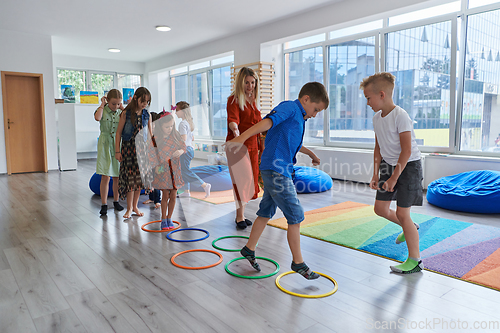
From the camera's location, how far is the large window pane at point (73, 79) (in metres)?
10.4

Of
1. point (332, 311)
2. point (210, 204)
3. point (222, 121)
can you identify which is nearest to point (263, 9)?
point (210, 204)

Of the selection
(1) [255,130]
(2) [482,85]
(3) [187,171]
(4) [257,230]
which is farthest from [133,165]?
(2) [482,85]

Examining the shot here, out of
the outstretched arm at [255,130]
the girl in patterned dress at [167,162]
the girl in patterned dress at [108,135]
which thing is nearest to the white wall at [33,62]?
the girl in patterned dress at [108,135]

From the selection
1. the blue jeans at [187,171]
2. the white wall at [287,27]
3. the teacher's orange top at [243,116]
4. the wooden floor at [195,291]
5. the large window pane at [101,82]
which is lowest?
the wooden floor at [195,291]

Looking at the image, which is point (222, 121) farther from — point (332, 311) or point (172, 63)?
point (332, 311)

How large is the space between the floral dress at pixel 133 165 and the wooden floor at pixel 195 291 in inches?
18.9

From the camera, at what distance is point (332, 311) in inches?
73.3

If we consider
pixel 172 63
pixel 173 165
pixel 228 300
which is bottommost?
pixel 228 300

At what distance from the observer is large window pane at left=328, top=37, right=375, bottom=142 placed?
6.49 meters

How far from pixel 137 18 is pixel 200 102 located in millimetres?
4167

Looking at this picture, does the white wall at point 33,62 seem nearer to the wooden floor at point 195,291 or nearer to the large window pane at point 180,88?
the large window pane at point 180,88

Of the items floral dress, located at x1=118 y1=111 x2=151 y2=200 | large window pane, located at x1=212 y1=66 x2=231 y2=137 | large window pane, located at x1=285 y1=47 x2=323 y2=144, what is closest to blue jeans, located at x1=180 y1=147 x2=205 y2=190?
floral dress, located at x1=118 y1=111 x2=151 y2=200

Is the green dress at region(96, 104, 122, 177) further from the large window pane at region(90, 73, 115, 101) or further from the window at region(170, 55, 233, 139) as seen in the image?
the large window pane at region(90, 73, 115, 101)

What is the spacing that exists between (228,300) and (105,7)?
5.75m
